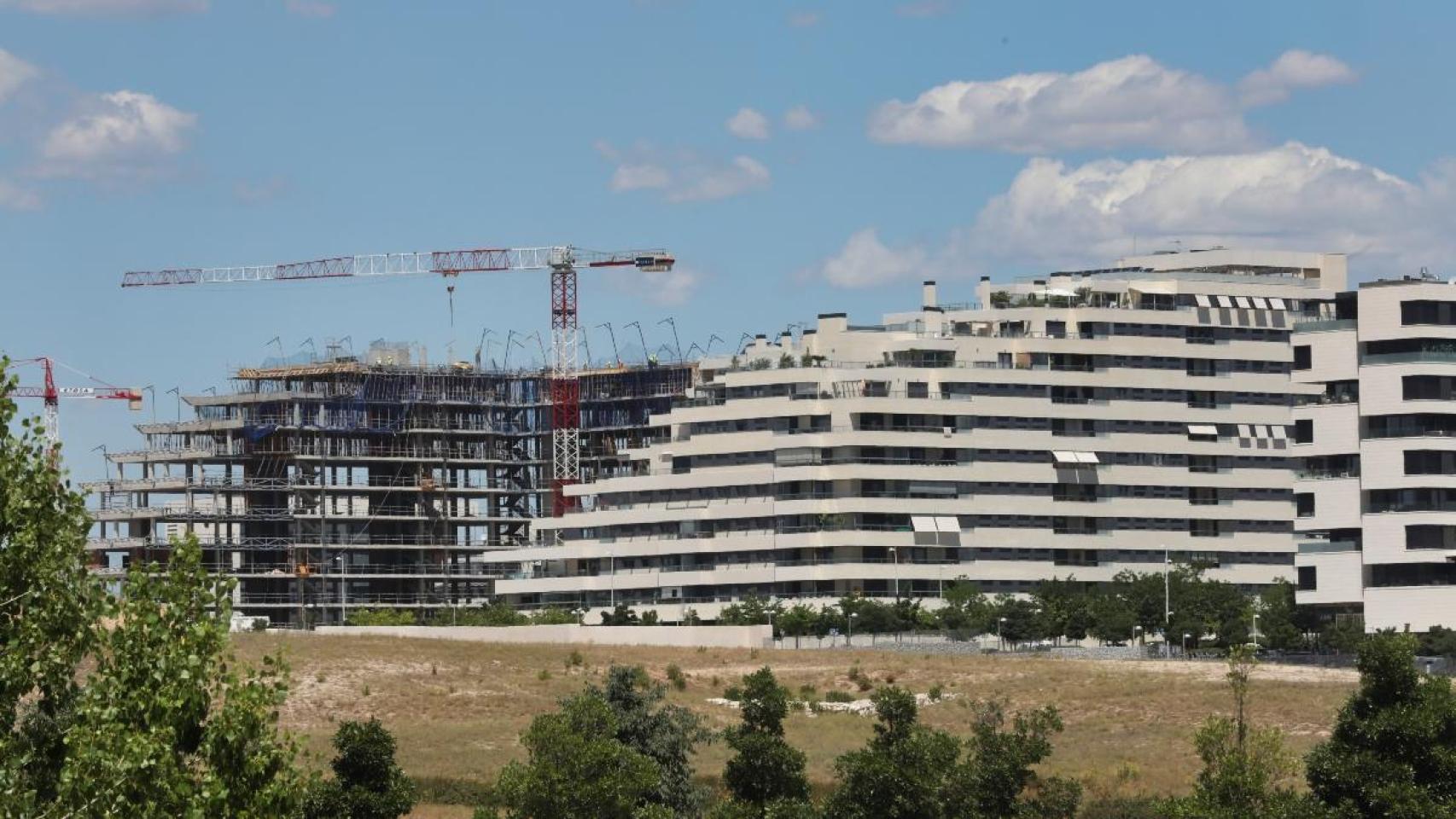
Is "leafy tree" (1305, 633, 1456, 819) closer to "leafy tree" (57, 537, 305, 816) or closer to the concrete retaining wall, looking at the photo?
"leafy tree" (57, 537, 305, 816)

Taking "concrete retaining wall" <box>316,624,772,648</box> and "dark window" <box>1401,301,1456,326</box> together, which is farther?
"concrete retaining wall" <box>316,624,772,648</box>

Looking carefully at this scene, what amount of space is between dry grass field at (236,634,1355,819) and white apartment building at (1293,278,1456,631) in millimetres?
10457

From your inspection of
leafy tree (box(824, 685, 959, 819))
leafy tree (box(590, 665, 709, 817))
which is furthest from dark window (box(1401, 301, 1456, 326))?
leafy tree (box(824, 685, 959, 819))

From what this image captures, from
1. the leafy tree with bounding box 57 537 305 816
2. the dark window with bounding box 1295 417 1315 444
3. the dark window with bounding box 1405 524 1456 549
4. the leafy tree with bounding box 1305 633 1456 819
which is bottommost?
the leafy tree with bounding box 1305 633 1456 819

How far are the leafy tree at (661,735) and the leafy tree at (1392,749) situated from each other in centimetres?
2468

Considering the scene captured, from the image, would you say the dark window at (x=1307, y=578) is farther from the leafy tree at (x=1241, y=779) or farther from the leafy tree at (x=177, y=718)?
the leafy tree at (x=177, y=718)

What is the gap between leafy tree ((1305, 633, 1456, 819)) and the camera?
230 feet

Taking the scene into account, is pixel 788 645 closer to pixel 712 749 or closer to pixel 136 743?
pixel 712 749

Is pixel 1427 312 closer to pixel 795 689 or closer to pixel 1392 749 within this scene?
pixel 795 689

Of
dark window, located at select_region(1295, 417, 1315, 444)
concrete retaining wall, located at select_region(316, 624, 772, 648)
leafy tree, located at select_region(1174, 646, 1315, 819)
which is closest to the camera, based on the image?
leafy tree, located at select_region(1174, 646, 1315, 819)

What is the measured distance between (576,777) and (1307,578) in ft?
299

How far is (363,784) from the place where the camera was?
7538 cm

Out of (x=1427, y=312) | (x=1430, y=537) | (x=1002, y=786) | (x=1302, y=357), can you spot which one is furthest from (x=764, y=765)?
(x=1427, y=312)

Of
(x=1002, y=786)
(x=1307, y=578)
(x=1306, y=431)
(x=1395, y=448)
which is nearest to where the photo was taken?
(x=1002, y=786)
